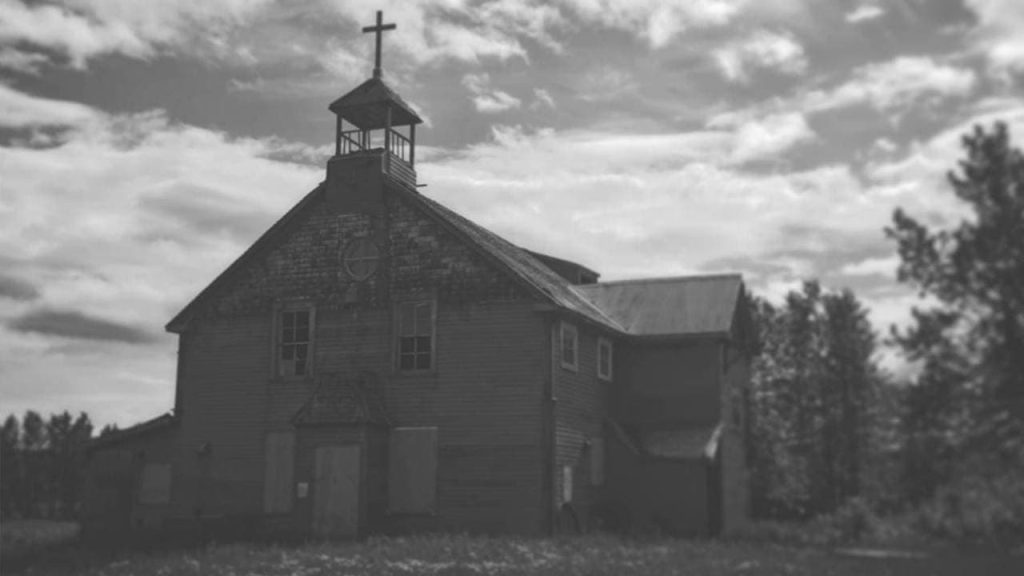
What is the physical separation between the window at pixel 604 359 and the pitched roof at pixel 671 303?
1.09 m

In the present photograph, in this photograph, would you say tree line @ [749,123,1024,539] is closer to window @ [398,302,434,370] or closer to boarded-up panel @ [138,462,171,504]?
window @ [398,302,434,370]

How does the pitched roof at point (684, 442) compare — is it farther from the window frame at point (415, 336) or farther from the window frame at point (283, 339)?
the window frame at point (283, 339)

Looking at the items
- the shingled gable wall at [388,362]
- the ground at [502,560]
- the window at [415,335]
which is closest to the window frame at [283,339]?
the shingled gable wall at [388,362]

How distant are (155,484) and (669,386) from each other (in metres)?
15.9

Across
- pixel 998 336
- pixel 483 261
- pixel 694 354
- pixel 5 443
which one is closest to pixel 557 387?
pixel 483 261

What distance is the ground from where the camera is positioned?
21656 millimetres

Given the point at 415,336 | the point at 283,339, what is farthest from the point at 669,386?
the point at 283,339

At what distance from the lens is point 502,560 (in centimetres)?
2267

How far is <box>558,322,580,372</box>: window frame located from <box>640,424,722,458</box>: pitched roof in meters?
3.76

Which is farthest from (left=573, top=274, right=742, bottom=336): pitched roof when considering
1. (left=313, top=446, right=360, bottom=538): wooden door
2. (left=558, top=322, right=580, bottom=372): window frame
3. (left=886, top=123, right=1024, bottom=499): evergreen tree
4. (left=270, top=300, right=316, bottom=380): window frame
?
(left=886, top=123, right=1024, bottom=499): evergreen tree

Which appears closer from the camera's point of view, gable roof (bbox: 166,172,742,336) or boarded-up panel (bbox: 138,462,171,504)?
gable roof (bbox: 166,172,742,336)

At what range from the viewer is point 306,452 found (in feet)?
98.3

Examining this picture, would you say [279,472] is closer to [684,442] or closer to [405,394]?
[405,394]

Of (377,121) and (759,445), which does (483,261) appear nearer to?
(377,121)
